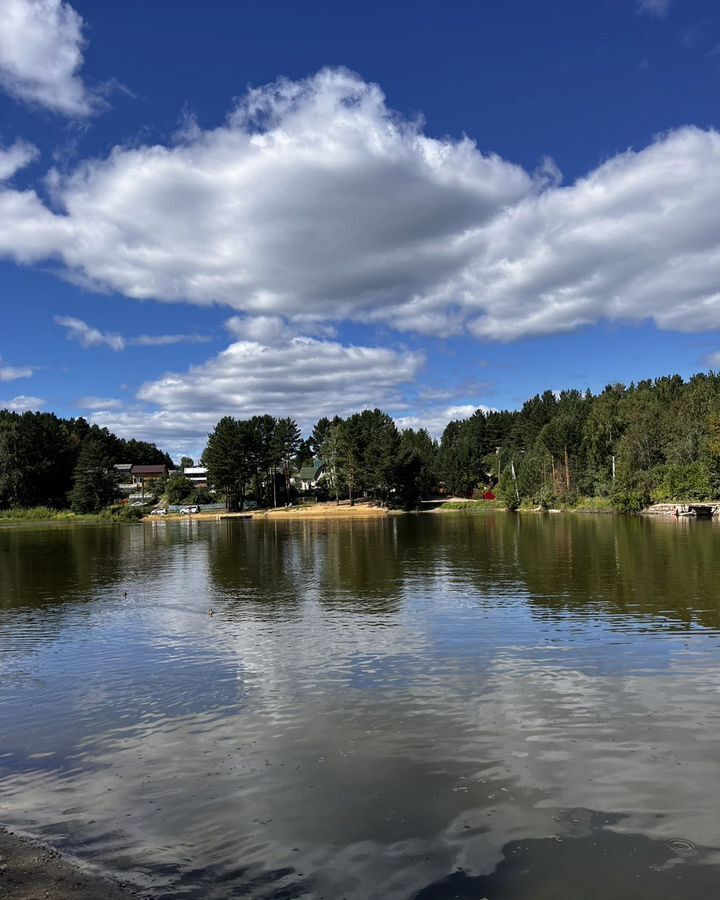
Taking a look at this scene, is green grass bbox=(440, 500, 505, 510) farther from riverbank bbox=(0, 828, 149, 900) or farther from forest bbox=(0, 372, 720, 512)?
riverbank bbox=(0, 828, 149, 900)

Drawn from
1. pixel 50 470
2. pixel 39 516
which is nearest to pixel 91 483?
pixel 39 516

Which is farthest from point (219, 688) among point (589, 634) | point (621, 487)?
point (621, 487)

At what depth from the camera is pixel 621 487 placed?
9888 cm

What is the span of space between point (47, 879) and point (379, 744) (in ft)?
17.8

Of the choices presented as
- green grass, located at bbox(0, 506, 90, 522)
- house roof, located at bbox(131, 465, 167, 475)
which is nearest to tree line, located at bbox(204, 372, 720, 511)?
green grass, located at bbox(0, 506, 90, 522)

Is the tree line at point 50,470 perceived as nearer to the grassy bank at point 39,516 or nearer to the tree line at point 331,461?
the grassy bank at point 39,516

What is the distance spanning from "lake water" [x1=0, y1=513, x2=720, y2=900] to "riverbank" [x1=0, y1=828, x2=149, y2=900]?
34 cm

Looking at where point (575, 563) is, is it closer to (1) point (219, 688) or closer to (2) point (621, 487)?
(1) point (219, 688)

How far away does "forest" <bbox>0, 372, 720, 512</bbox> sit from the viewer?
98.2 metres

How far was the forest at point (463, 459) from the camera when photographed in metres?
98.2

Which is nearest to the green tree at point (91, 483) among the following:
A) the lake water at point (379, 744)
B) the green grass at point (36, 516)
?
the green grass at point (36, 516)

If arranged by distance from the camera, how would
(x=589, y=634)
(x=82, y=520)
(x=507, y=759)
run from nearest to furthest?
(x=507, y=759)
(x=589, y=634)
(x=82, y=520)

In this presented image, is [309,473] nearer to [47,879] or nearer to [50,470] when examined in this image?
[50,470]

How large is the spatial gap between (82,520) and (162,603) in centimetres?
10817
